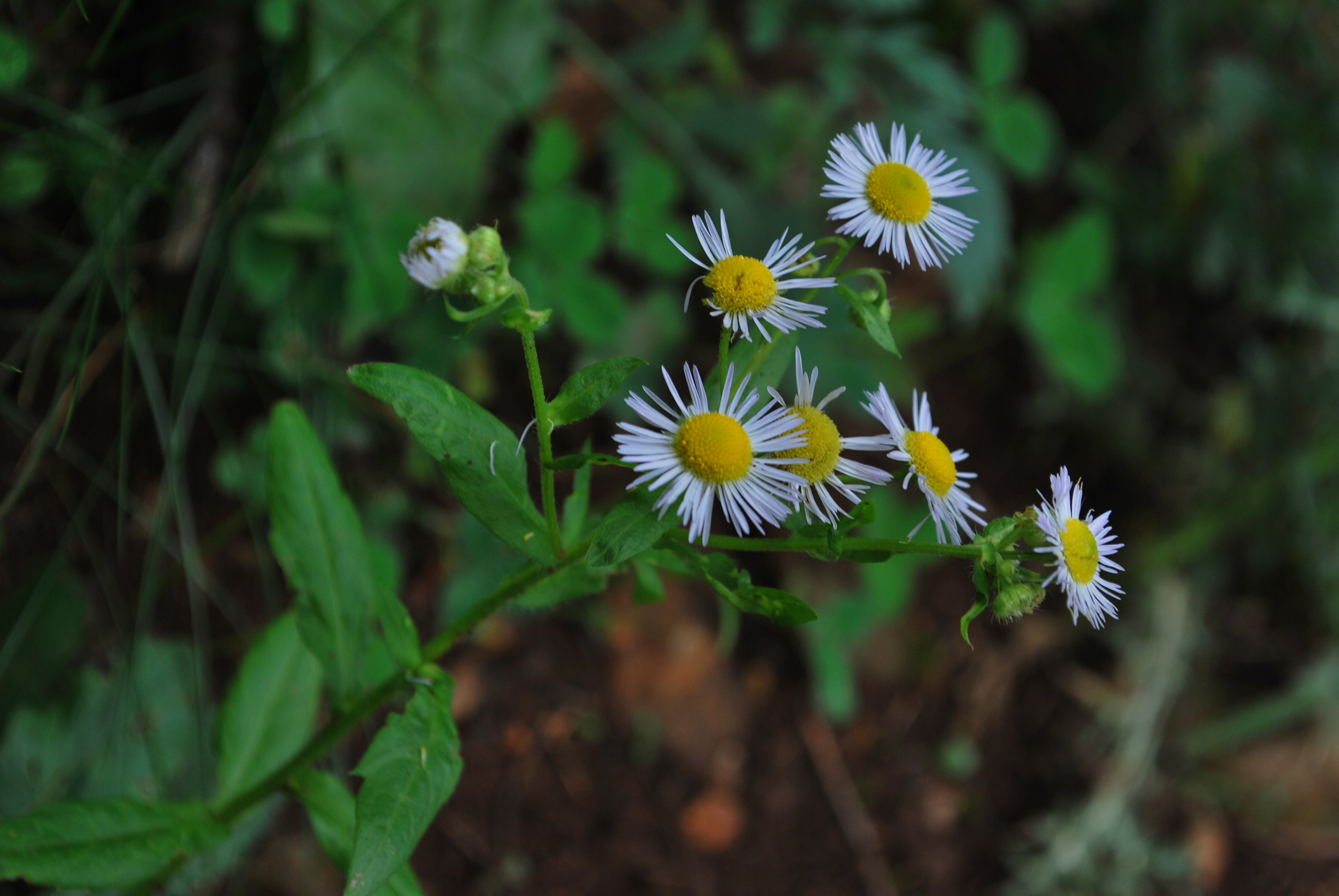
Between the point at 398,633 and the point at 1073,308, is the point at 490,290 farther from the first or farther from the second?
the point at 1073,308

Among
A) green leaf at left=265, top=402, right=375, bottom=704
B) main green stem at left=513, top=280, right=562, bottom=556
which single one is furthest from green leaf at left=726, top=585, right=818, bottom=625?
green leaf at left=265, top=402, right=375, bottom=704

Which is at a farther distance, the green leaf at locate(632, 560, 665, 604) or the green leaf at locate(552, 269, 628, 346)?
the green leaf at locate(552, 269, 628, 346)

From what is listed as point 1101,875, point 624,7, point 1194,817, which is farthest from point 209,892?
point 1194,817

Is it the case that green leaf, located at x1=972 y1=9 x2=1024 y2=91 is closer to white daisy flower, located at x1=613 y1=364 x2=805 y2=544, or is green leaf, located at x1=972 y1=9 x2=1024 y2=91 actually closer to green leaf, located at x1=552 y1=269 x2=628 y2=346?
green leaf, located at x1=552 y1=269 x2=628 y2=346

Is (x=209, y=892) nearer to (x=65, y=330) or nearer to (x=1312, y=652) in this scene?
(x=65, y=330)

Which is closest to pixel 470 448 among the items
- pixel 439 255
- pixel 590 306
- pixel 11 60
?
pixel 439 255

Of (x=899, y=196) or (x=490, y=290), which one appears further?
(x=899, y=196)
